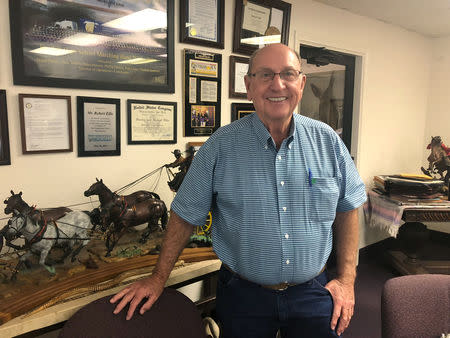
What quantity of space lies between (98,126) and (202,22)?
0.85m

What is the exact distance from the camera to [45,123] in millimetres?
1552

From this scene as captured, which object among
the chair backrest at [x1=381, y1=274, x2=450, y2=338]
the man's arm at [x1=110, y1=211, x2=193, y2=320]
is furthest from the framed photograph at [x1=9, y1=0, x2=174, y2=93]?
the chair backrest at [x1=381, y1=274, x2=450, y2=338]

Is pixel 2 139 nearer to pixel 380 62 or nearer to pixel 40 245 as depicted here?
pixel 40 245

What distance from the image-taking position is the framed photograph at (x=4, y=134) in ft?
4.74

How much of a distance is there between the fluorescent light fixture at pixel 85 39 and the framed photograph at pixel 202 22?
445 mm

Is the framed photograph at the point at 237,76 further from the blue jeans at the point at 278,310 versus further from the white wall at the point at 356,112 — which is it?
the blue jeans at the point at 278,310

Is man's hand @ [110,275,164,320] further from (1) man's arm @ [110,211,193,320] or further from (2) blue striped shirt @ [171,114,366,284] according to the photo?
(2) blue striped shirt @ [171,114,366,284]

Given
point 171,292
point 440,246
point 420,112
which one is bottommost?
point 440,246

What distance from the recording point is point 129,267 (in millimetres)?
1396

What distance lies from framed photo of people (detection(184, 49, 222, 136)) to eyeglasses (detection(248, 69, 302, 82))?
2.65 ft

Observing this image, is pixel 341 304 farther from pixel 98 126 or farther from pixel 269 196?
pixel 98 126

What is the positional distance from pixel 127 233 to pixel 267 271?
777 mm

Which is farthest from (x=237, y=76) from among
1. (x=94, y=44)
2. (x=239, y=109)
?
(x=94, y=44)

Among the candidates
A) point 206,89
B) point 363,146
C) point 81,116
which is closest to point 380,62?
point 363,146
